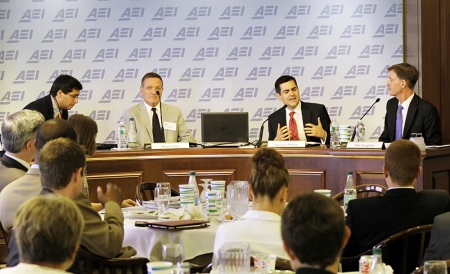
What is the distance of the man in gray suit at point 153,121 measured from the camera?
23.7ft

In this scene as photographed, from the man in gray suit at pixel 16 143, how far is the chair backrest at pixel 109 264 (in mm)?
1171

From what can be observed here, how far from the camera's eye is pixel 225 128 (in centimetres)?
654

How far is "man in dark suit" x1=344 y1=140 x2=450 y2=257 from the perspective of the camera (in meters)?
3.46

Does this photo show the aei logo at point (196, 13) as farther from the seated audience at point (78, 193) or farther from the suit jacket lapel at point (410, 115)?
the seated audience at point (78, 193)

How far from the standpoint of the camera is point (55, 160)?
3.06m

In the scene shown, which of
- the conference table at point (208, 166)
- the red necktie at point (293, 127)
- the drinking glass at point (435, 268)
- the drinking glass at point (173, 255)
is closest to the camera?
the drinking glass at point (435, 268)

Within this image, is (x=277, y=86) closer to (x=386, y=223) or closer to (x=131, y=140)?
(x=131, y=140)

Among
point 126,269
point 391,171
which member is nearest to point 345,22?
point 391,171

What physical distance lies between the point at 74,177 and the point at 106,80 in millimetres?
5374

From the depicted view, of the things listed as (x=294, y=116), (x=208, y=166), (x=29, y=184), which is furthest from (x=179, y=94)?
(x=29, y=184)

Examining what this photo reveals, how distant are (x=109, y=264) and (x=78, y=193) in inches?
14.8

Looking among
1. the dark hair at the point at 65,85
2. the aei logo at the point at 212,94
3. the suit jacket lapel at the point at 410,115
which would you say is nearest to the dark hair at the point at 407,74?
the suit jacket lapel at the point at 410,115

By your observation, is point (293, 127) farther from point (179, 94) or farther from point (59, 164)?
point (59, 164)

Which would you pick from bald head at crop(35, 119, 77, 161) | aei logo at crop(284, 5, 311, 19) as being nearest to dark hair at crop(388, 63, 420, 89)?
aei logo at crop(284, 5, 311, 19)
